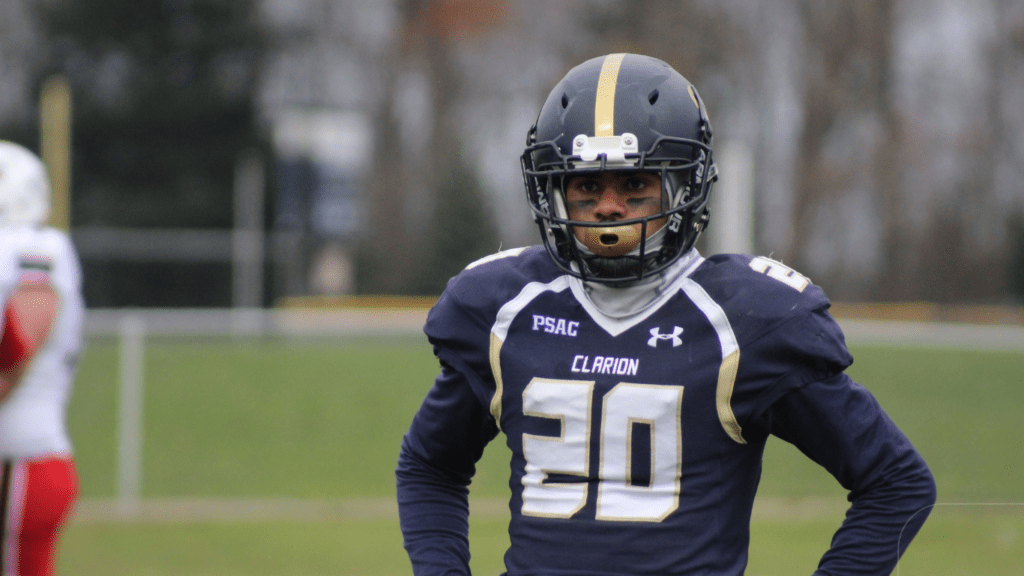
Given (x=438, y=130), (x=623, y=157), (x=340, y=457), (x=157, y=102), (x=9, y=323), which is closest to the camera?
(x=623, y=157)

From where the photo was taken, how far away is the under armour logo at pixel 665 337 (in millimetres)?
1916

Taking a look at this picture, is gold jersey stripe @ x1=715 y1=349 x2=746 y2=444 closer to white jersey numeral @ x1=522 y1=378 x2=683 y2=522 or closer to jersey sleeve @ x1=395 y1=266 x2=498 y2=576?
white jersey numeral @ x1=522 y1=378 x2=683 y2=522

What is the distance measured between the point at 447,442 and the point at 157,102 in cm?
2595

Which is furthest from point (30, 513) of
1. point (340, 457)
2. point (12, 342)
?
point (340, 457)

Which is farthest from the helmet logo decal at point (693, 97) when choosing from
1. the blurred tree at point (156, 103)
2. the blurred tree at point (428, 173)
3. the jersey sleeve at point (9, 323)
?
A: the blurred tree at point (156, 103)

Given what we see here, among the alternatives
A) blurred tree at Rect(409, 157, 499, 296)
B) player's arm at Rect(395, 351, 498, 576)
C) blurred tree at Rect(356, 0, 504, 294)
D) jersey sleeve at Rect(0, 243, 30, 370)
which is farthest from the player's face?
blurred tree at Rect(409, 157, 499, 296)

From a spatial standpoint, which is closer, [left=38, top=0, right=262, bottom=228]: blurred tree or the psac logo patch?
the psac logo patch

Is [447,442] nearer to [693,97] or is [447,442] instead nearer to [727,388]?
[727,388]

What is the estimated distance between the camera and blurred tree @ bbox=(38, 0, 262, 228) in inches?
1017

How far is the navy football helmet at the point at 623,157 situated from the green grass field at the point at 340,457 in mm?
769

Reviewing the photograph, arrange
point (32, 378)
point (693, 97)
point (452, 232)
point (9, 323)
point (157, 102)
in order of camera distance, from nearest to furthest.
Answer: point (693, 97)
point (9, 323)
point (32, 378)
point (157, 102)
point (452, 232)

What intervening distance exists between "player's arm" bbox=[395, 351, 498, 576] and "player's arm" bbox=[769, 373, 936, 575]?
1.98ft

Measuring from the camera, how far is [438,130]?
27516 millimetres

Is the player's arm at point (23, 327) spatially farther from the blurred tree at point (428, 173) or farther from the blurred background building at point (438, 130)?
the blurred tree at point (428, 173)
